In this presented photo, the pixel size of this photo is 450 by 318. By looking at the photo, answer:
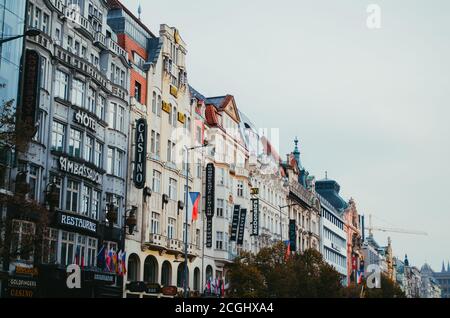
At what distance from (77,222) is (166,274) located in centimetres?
1764

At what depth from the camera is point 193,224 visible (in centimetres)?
6956

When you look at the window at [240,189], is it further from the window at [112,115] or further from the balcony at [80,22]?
the balcony at [80,22]

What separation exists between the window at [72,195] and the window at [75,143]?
6.74 feet

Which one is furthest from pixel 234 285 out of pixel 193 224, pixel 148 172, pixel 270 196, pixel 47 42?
pixel 270 196

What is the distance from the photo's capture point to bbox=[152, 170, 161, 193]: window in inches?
2457

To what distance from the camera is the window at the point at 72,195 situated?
160 feet

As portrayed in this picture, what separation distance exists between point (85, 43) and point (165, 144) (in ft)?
49.2

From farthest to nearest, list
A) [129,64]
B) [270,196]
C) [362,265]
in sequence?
1. [362,265]
2. [270,196]
3. [129,64]

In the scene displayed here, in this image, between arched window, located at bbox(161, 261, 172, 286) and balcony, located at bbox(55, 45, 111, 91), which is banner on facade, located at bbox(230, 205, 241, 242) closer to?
arched window, located at bbox(161, 261, 172, 286)

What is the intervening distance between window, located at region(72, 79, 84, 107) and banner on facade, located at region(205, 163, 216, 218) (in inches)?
924

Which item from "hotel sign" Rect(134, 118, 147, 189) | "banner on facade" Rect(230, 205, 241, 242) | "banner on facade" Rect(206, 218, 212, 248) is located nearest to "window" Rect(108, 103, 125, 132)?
"hotel sign" Rect(134, 118, 147, 189)

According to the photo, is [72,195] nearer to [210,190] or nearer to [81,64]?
[81,64]

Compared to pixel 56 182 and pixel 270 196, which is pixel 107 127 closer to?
pixel 56 182

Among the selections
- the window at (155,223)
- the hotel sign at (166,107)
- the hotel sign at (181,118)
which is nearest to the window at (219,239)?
the hotel sign at (181,118)
